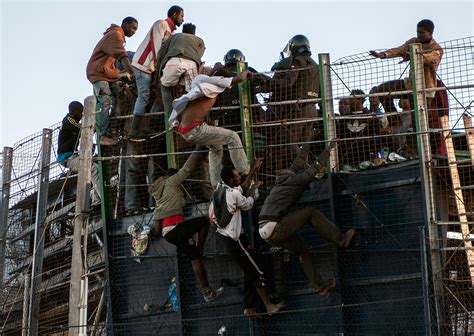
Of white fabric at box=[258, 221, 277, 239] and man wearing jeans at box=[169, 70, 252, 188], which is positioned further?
man wearing jeans at box=[169, 70, 252, 188]

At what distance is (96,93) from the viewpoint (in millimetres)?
23766

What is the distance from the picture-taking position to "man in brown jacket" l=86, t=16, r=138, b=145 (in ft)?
77.2

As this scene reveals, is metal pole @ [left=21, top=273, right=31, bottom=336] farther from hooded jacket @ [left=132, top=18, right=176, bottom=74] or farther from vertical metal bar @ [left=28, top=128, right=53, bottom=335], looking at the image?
hooded jacket @ [left=132, top=18, right=176, bottom=74]

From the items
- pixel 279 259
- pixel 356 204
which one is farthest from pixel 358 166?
pixel 279 259

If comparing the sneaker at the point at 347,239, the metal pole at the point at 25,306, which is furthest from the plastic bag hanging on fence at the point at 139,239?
the sneaker at the point at 347,239

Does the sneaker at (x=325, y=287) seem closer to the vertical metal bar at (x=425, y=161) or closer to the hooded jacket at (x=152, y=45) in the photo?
the vertical metal bar at (x=425, y=161)

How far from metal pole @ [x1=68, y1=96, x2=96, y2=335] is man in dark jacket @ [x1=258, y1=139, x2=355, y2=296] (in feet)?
11.2

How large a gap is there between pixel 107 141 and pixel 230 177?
300 cm

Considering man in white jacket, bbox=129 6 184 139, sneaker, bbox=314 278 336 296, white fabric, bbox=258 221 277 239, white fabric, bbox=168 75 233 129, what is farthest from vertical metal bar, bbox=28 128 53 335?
sneaker, bbox=314 278 336 296

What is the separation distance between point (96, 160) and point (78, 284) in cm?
246

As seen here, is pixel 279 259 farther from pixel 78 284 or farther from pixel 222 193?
pixel 78 284

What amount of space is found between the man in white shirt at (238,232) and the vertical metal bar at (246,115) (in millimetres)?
771

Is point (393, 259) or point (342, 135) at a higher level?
point (342, 135)

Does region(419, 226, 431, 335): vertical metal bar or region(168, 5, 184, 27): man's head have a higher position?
region(168, 5, 184, 27): man's head
